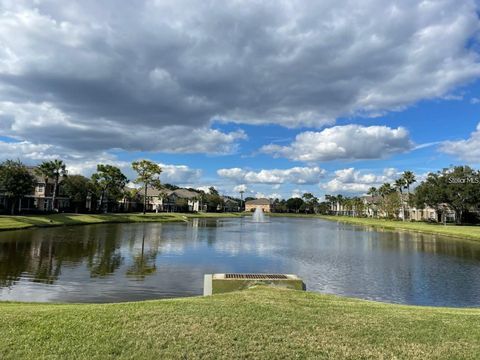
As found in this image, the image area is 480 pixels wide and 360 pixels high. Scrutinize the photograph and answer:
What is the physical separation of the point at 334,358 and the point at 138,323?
3815 millimetres

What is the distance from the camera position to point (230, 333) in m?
7.68

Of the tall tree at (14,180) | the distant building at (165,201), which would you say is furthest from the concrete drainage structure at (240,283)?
the distant building at (165,201)

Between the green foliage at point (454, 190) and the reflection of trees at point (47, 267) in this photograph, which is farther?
the green foliage at point (454, 190)

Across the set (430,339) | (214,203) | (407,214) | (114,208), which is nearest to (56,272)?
(430,339)

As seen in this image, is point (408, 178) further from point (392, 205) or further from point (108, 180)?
point (108, 180)

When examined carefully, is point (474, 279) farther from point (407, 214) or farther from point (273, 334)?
point (407, 214)

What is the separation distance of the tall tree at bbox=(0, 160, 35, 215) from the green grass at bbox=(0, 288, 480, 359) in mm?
57659

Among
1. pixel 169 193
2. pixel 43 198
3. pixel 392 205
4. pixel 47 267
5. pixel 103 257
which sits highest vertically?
pixel 169 193

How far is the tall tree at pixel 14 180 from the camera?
2351 inches

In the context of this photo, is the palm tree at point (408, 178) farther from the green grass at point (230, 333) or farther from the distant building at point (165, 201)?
the green grass at point (230, 333)

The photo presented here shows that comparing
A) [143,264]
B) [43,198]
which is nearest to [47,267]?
[143,264]

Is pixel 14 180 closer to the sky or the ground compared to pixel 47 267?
closer to the sky

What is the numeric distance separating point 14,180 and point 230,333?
6209cm

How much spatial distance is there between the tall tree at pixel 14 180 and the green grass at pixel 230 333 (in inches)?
2270
